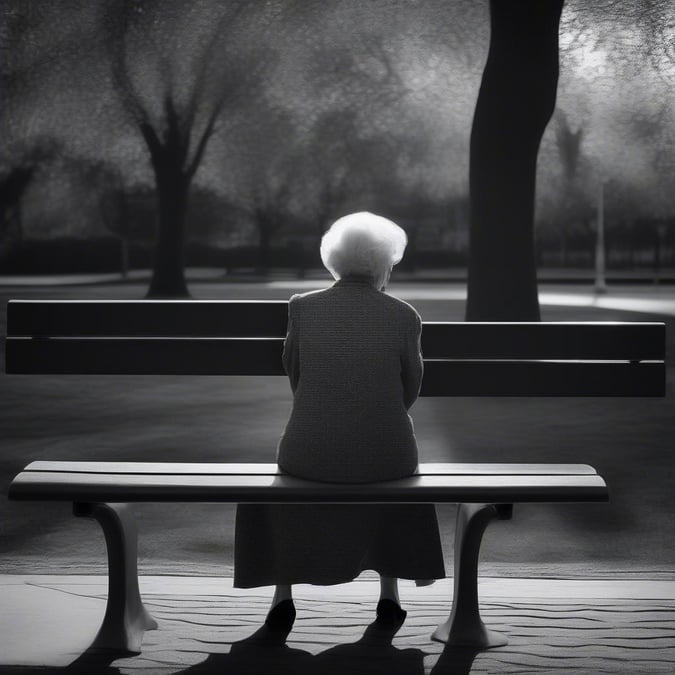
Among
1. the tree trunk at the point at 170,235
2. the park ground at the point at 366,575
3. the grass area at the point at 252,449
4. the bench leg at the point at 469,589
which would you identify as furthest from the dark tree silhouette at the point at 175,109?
the bench leg at the point at 469,589

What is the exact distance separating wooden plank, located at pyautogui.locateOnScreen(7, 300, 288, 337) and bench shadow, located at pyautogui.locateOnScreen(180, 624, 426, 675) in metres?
2.17

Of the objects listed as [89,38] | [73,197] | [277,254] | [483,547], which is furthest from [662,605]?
[277,254]

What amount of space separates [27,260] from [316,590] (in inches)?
2070

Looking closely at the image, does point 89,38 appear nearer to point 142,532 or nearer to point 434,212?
point 142,532

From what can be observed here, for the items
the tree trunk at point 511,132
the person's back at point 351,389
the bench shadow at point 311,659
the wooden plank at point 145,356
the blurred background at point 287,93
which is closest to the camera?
the bench shadow at point 311,659

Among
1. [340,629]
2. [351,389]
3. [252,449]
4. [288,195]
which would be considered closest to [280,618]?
[340,629]

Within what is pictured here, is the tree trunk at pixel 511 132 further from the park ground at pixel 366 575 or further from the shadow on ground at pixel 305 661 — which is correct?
the shadow on ground at pixel 305 661

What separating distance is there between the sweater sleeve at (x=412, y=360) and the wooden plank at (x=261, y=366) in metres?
1.80

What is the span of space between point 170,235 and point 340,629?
25.6 m

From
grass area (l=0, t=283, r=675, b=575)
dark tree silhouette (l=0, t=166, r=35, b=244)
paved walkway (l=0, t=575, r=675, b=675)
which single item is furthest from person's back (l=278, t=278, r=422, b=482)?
dark tree silhouette (l=0, t=166, r=35, b=244)

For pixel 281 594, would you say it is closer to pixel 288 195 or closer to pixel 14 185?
pixel 288 195

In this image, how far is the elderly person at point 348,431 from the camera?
376 cm

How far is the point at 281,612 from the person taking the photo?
3998 millimetres

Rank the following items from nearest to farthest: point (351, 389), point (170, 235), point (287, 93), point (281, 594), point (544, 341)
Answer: point (351, 389), point (281, 594), point (544, 341), point (170, 235), point (287, 93)
